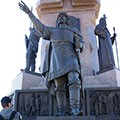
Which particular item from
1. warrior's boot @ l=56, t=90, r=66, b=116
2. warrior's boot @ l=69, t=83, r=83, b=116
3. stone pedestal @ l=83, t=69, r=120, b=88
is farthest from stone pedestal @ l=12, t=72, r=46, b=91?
warrior's boot @ l=69, t=83, r=83, b=116

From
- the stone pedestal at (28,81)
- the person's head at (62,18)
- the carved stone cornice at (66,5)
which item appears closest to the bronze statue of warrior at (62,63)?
the person's head at (62,18)

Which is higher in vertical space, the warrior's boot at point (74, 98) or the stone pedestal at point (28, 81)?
the stone pedestal at point (28, 81)

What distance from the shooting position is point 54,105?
7270mm

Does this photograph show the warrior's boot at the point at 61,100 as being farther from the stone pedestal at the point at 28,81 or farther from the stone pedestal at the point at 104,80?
the stone pedestal at the point at 28,81

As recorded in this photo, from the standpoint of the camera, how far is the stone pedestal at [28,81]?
328 inches

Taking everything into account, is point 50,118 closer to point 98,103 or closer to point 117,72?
point 98,103

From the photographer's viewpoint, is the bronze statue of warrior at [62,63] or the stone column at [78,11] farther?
the stone column at [78,11]

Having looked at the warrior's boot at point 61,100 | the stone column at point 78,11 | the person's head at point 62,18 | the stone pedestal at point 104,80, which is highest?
the stone column at point 78,11

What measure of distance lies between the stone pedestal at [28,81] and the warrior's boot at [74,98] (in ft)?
9.07

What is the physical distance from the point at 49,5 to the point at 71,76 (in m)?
5.25

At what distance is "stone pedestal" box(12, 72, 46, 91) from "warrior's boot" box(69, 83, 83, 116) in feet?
9.07

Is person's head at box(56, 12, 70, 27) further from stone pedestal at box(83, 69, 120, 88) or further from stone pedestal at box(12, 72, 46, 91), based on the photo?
stone pedestal at box(12, 72, 46, 91)

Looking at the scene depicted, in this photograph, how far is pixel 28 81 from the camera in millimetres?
8383

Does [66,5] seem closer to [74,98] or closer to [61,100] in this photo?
[61,100]
